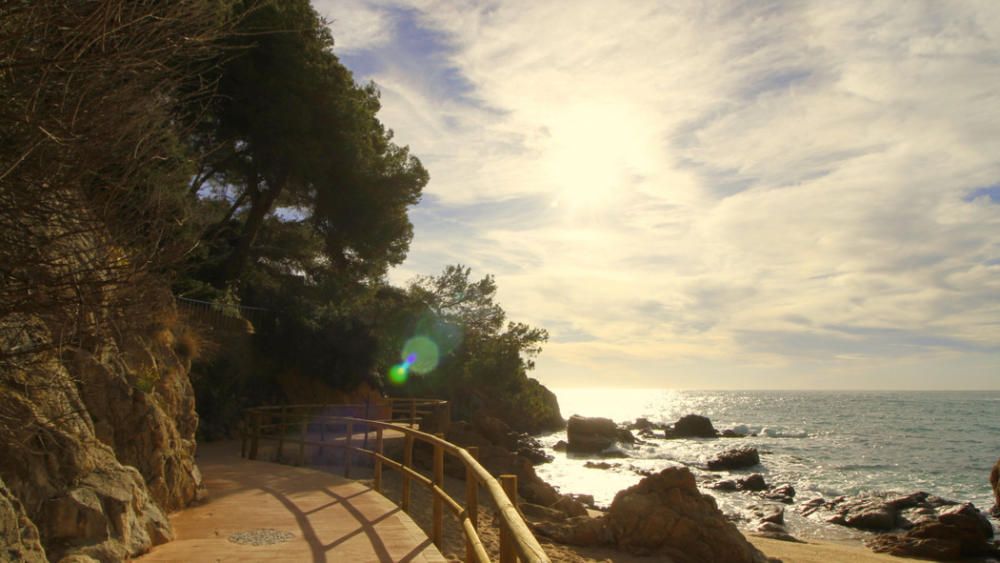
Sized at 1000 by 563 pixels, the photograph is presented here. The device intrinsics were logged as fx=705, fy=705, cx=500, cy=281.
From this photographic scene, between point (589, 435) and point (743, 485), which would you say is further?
point (589, 435)

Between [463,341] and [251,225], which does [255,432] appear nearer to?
[251,225]

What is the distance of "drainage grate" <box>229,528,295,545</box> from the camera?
6637 mm

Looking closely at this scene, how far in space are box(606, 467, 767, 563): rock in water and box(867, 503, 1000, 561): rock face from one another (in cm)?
776

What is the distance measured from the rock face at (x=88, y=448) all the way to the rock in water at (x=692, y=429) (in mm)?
54076

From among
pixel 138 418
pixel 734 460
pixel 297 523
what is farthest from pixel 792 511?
pixel 138 418

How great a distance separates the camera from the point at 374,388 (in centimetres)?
2527

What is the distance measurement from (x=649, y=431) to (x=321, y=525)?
5587 cm

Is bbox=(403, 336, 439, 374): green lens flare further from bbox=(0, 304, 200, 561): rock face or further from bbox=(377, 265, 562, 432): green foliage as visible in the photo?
bbox=(0, 304, 200, 561): rock face

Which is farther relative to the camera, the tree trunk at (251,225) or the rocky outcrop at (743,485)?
the rocky outcrop at (743,485)

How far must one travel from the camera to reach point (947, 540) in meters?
17.4

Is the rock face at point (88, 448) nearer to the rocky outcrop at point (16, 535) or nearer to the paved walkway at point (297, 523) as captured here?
the rocky outcrop at point (16, 535)

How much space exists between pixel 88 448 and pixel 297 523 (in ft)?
7.43

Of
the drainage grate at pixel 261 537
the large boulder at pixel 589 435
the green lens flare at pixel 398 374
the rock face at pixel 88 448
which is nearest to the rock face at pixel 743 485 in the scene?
the large boulder at pixel 589 435

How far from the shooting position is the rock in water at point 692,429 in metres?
58.6
